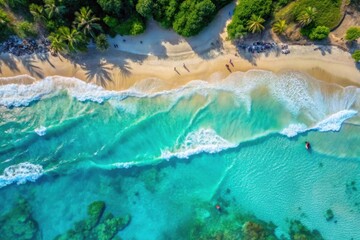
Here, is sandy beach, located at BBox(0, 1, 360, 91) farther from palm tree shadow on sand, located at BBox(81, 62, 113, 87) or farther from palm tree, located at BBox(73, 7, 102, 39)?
palm tree, located at BBox(73, 7, 102, 39)

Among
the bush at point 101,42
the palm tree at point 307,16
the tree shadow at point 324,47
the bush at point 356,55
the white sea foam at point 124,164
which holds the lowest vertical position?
the white sea foam at point 124,164

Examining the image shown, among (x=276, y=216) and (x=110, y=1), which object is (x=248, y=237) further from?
(x=110, y=1)

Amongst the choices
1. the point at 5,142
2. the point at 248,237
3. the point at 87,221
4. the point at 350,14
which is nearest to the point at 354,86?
the point at 350,14

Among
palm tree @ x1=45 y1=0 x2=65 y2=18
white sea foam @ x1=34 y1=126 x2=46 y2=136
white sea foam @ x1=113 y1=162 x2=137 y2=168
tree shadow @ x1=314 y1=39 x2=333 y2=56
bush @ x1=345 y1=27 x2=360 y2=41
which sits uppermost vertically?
palm tree @ x1=45 y1=0 x2=65 y2=18

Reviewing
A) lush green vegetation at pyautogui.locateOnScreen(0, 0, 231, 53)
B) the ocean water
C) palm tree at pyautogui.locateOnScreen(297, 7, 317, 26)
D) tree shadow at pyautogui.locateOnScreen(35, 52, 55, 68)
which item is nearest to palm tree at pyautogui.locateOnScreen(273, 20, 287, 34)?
palm tree at pyautogui.locateOnScreen(297, 7, 317, 26)

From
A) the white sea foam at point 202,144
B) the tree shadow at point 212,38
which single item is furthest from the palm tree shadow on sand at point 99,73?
the white sea foam at point 202,144

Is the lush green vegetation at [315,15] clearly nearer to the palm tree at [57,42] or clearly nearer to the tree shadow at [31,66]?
the palm tree at [57,42]
